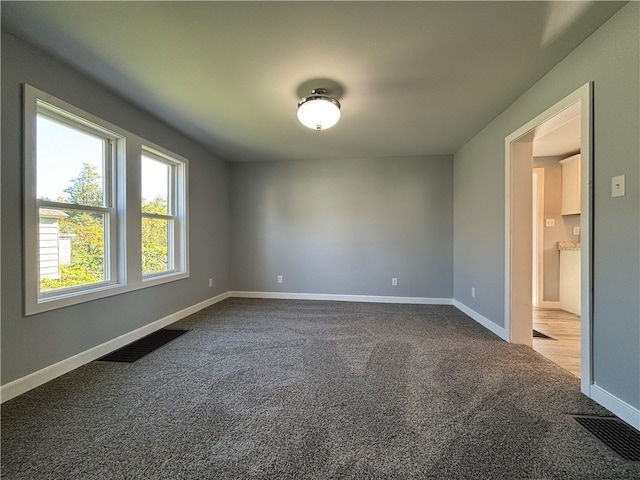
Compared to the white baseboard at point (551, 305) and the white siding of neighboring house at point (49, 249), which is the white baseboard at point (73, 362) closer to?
the white siding of neighboring house at point (49, 249)

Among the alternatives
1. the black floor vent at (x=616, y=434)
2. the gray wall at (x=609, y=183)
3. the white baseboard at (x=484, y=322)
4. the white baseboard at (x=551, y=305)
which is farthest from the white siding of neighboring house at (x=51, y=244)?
the white baseboard at (x=551, y=305)

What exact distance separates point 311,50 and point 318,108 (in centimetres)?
53

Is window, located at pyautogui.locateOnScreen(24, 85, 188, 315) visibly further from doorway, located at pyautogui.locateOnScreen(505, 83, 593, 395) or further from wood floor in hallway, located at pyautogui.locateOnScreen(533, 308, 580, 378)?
wood floor in hallway, located at pyautogui.locateOnScreen(533, 308, 580, 378)

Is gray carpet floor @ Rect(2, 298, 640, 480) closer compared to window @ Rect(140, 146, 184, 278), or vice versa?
gray carpet floor @ Rect(2, 298, 640, 480)

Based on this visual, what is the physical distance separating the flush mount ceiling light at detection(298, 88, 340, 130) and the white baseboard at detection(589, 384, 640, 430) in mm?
2740

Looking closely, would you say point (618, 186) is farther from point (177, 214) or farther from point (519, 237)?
point (177, 214)

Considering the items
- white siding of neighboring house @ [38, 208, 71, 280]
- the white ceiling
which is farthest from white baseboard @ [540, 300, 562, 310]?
white siding of neighboring house @ [38, 208, 71, 280]

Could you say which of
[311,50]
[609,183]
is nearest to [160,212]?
[311,50]

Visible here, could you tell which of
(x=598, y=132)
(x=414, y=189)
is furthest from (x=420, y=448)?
(x=414, y=189)

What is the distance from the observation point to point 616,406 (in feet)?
5.42

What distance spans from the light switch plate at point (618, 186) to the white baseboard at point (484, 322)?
171 cm

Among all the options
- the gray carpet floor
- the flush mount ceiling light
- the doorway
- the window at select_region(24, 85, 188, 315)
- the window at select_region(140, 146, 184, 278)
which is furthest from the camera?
the window at select_region(140, 146, 184, 278)

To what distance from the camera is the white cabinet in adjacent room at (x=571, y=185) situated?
13.1 feet

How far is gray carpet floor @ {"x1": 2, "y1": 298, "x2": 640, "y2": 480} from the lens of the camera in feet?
4.23
